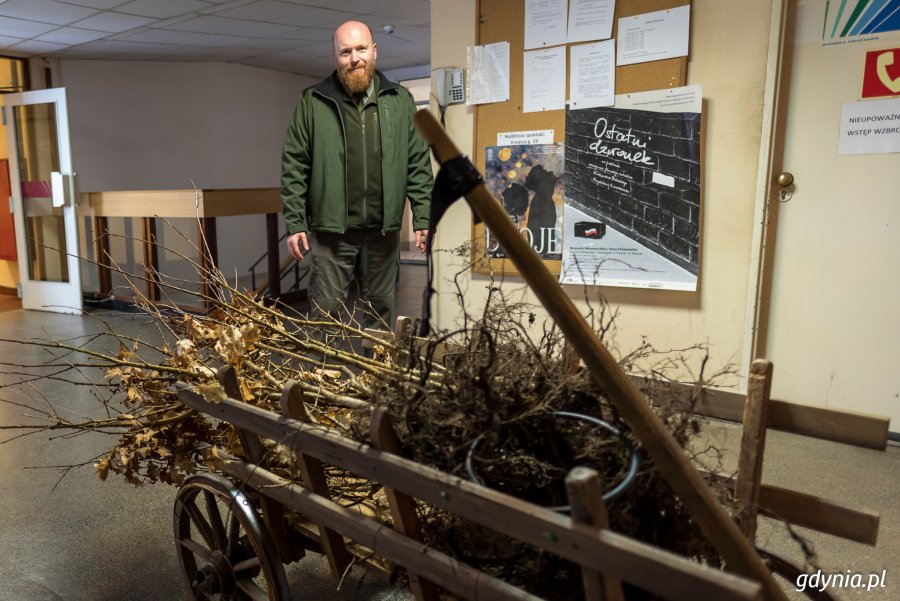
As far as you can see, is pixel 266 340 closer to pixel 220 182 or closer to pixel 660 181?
pixel 660 181

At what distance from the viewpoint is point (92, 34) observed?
19.7 feet

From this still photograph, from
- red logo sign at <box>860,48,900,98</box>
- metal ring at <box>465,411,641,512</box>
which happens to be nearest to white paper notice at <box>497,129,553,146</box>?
red logo sign at <box>860,48,900,98</box>

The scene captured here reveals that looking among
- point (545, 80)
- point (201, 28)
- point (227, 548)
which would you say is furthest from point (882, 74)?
point (201, 28)

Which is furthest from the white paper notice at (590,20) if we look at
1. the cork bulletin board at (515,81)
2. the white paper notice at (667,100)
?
the white paper notice at (667,100)

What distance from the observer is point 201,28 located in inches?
239

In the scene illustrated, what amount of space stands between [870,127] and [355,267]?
2.40m

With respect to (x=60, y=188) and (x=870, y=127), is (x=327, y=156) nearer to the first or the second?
(x=870, y=127)

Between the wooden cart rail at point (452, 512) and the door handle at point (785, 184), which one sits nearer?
the wooden cart rail at point (452, 512)

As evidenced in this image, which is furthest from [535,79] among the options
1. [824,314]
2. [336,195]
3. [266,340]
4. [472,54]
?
[266,340]

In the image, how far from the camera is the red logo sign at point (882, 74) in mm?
2738

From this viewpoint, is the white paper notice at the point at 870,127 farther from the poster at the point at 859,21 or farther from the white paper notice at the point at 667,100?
the white paper notice at the point at 667,100

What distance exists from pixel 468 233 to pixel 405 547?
2766mm

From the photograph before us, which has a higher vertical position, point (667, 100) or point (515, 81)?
point (515, 81)

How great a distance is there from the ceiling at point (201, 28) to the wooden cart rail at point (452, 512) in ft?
16.0
